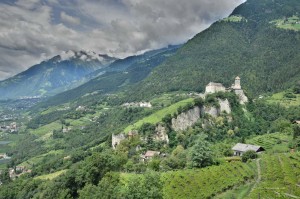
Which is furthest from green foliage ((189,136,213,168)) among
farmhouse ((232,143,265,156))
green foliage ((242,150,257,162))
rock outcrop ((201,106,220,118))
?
rock outcrop ((201,106,220,118))

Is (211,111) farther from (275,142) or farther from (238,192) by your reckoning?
(238,192)

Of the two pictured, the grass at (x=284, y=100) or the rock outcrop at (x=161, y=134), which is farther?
the grass at (x=284, y=100)

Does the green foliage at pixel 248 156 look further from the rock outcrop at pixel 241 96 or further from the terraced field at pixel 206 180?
the rock outcrop at pixel 241 96

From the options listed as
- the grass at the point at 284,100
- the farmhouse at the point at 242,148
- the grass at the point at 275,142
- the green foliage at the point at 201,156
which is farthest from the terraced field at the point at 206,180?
the grass at the point at 284,100

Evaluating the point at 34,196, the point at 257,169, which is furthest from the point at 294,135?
the point at 34,196

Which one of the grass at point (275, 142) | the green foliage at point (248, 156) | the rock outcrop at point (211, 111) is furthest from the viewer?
the rock outcrop at point (211, 111)

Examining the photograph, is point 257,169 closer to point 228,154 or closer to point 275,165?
point 275,165
